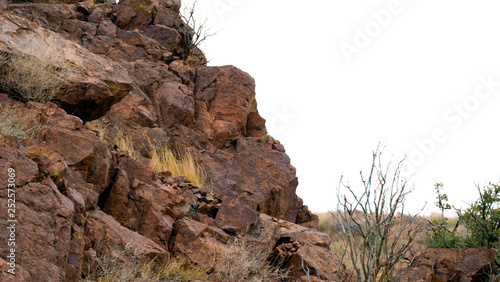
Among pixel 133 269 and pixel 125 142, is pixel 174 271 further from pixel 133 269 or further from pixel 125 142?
pixel 125 142

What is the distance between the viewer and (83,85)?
7430 millimetres

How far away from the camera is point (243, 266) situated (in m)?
6.36

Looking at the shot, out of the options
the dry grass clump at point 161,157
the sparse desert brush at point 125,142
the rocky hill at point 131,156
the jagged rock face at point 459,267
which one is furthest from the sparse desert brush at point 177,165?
the jagged rock face at point 459,267

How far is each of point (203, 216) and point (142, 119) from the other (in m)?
3.41

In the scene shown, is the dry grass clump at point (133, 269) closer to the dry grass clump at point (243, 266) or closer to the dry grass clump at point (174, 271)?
the dry grass clump at point (174, 271)

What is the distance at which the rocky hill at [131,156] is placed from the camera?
14.0 ft

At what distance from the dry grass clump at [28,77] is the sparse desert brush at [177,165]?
2.53 meters

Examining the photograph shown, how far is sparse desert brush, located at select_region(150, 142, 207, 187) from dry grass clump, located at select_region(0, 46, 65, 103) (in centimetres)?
253

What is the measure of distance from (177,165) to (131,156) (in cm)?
178

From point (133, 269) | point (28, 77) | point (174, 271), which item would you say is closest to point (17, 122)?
point (28, 77)

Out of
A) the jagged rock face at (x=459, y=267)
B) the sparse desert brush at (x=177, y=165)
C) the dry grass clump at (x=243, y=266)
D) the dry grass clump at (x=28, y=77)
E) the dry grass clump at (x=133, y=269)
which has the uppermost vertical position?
the dry grass clump at (x=28, y=77)

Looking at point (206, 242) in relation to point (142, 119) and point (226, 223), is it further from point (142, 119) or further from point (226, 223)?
point (142, 119)

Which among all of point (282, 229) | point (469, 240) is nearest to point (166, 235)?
point (282, 229)

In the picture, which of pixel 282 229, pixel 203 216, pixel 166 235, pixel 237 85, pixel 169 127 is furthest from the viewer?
pixel 237 85
